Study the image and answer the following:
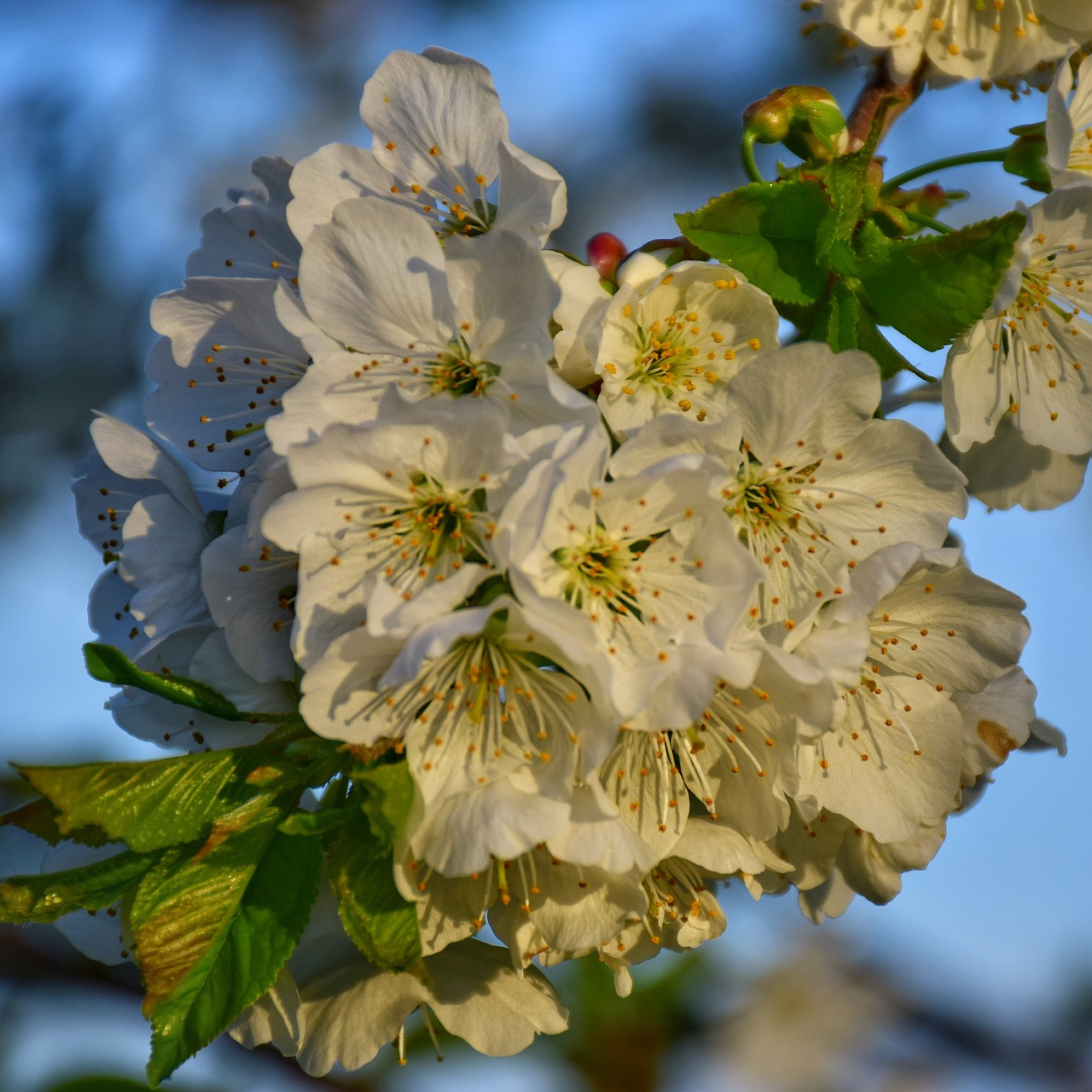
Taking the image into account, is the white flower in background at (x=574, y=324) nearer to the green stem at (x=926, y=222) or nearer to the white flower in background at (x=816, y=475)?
the white flower in background at (x=816, y=475)

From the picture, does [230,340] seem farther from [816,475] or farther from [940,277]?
[940,277]

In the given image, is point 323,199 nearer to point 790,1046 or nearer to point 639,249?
point 639,249

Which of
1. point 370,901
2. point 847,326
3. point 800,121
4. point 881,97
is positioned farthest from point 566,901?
point 881,97

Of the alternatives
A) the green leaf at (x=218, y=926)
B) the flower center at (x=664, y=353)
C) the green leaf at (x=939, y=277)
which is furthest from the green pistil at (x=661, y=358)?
the green leaf at (x=218, y=926)

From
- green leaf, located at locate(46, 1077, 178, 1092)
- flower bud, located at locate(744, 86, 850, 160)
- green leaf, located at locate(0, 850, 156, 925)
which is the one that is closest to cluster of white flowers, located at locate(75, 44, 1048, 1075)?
green leaf, located at locate(0, 850, 156, 925)

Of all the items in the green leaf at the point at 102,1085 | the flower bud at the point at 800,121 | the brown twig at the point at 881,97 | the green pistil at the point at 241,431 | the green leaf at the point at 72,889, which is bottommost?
the green leaf at the point at 102,1085

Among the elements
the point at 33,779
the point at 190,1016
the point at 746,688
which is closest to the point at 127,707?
the point at 33,779
